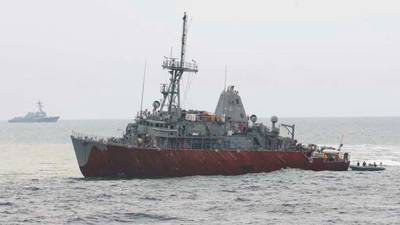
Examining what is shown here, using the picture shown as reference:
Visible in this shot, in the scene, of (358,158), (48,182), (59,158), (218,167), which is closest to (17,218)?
(48,182)

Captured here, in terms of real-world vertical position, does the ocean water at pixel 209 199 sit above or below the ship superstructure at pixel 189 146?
below

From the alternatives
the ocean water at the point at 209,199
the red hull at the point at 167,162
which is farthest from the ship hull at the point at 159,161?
the ocean water at the point at 209,199

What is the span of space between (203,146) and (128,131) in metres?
7.43

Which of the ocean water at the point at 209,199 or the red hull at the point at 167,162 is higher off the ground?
the red hull at the point at 167,162

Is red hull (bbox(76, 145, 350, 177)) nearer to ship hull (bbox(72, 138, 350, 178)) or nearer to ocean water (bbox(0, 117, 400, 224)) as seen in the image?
ship hull (bbox(72, 138, 350, 178))

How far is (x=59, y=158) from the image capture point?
105312 millimetres

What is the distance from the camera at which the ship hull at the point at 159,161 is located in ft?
207

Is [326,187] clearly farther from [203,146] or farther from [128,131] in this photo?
[128,131]

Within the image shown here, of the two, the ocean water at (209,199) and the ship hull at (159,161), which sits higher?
the ship hull at (159,161)

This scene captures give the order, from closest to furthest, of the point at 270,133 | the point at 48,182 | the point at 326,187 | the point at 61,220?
the point at 61,220
the point at 326,187
the point at 48,182
the point at 270,133

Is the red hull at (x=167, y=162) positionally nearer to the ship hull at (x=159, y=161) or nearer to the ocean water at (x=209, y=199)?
the ship hull at (x=159, y=161)

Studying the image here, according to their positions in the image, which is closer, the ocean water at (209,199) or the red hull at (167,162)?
the ocean water at (209,199)

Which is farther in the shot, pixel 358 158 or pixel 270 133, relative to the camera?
pixel 358 158

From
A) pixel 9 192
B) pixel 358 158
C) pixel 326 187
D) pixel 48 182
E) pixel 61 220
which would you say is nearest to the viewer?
pixel 61 220
